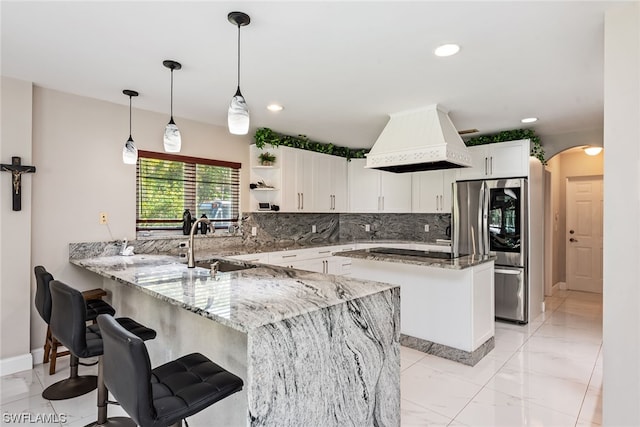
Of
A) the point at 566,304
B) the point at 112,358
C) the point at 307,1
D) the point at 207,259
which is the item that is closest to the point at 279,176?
the point at 207,259

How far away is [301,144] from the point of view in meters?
5.25

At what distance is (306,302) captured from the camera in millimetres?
1697

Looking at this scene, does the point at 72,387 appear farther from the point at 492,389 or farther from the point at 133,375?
the point at 492,389

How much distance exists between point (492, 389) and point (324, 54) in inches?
110

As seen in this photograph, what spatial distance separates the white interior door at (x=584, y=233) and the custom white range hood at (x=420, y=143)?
3.93 m

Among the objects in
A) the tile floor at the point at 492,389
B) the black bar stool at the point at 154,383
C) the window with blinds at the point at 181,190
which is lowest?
the tile floor at the point at 492,389

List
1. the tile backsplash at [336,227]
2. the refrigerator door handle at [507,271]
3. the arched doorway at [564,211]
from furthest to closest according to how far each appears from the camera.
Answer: the arched doorway at [564,211]
the tile backsplash at [336,227]
the refrigerator door handle at [507,271]

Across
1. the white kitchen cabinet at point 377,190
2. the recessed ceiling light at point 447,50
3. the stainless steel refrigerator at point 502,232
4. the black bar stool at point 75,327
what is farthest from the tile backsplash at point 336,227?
the recessed ceiling light at point 447,50

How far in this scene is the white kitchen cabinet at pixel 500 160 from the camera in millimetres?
4461

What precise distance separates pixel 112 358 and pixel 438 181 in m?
4.78

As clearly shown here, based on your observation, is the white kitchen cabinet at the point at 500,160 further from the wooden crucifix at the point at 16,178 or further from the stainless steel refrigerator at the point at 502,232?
the wooden crucifix at the point at 16,178

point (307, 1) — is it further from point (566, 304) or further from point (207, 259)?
point (566, 304)

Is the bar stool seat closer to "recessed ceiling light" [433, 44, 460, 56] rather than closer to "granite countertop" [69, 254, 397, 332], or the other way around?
"granite countertop" [69, 254, 397, 332]

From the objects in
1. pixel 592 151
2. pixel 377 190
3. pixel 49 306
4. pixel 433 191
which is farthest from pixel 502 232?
pixel 49 306
